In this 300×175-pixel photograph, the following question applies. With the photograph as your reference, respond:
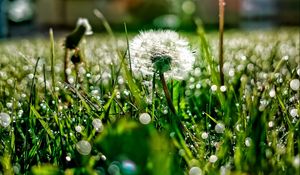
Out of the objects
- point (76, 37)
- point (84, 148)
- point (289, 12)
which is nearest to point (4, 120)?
point (84, 148)

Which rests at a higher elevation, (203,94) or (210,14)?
(203,94)

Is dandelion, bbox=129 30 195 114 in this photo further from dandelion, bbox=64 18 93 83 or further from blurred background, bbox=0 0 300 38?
blurred background, bbox=0 0 300 38

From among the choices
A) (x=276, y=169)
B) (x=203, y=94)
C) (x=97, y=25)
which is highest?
(x=276, y=169)

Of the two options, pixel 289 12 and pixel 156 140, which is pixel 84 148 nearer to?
pixel 156 140

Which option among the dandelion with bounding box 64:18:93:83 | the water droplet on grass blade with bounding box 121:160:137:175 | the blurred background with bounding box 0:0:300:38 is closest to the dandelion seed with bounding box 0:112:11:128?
the water droplet on grass blade with bounding box 121:160:137:175

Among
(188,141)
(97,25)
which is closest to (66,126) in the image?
(188,141)

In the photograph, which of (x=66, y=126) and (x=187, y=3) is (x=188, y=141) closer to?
(x=66, y=126)

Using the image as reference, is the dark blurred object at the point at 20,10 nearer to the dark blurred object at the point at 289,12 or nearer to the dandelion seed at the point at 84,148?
the dark blurred object at the point at 289,12

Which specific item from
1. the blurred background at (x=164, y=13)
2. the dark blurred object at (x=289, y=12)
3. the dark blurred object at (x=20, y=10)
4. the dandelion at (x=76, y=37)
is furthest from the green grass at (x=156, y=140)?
the dark blurred object at (x=20, y=10)
